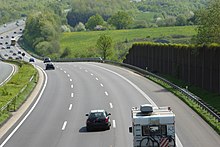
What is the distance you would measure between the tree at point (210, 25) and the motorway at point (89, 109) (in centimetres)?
793

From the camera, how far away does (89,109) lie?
139ft

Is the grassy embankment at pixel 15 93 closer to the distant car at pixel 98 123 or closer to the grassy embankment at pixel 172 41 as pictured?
the distant car at pixel 98 123

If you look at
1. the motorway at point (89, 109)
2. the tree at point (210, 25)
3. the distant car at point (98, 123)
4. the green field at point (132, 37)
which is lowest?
the green field at point (132, 37)

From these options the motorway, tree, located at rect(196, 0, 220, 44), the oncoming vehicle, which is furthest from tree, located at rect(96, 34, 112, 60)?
the oncoming vehicle

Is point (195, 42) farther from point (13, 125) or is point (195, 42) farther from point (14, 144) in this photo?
point (14, 144)

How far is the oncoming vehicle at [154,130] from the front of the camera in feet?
78.4

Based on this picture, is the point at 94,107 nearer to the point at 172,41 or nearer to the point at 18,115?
the point at 18,115

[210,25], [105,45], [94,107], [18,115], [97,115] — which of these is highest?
[210,25]

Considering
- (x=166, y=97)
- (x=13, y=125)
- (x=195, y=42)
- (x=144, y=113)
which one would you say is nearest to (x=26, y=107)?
(x=13, y=125)

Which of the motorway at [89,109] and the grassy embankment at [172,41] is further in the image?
the grassy embankment at [172,41]

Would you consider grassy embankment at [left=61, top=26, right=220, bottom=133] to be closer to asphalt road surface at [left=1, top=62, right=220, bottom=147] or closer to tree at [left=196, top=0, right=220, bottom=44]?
asphalt road surface at [left=1, top=62, right=220, bottom=147]

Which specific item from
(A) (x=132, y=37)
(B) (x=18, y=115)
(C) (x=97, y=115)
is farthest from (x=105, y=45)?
(C) (x=97, y=115)

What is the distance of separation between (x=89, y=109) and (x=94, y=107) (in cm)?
92

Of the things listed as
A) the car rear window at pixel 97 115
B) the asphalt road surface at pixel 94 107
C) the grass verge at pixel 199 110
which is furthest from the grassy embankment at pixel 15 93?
the grass verge at pixel 199 110
